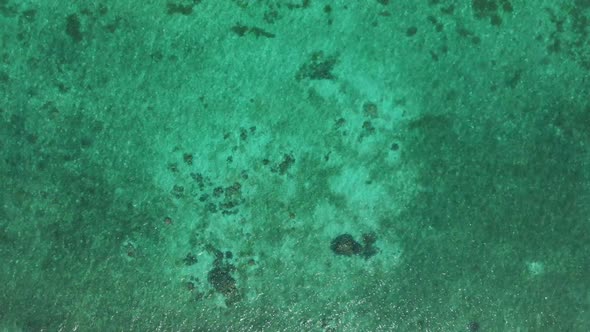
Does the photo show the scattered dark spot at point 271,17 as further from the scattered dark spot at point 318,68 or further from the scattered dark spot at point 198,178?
the scattered dark spot at point 198,178

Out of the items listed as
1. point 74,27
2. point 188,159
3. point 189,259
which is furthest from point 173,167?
point 74,27

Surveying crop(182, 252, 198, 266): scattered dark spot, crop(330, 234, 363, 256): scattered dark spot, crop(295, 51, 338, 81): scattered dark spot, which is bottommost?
crop(182, 252, 198, 266): scattered dark spot

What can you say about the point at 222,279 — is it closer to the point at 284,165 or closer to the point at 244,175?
the point at 244,175

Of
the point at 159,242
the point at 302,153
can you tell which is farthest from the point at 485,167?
the point at 159,242

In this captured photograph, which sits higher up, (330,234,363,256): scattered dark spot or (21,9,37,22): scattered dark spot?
(21,9,37,22): scattered dark spot

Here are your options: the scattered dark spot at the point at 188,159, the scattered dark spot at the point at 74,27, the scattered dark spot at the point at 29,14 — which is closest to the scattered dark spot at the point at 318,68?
the scattered dark spot at the point at 188,159

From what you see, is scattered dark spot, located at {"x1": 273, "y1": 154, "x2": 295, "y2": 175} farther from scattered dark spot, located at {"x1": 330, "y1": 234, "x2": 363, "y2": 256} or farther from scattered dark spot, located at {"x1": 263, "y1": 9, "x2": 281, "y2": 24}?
scattered dark spot, located at {"x1": 263, "y1": 9, "x2": 281, "y2": 24}

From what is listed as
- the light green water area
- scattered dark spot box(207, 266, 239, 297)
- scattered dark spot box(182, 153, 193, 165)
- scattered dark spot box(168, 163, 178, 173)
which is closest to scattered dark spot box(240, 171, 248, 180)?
the light green water area
